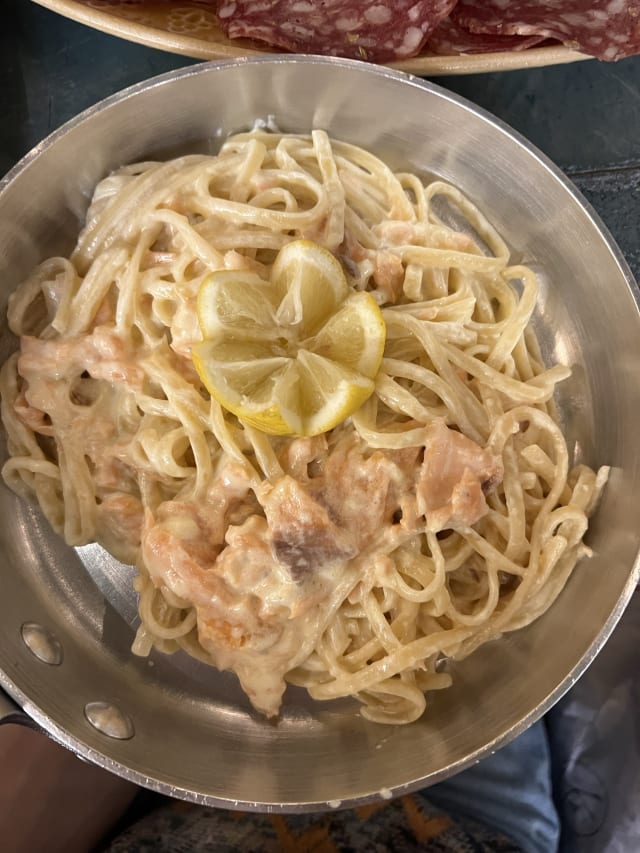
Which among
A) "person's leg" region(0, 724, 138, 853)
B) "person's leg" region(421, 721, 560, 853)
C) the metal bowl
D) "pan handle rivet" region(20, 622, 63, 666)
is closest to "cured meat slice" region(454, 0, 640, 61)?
the metal bowl

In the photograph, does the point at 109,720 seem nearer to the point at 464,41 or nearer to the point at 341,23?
the point at 341,23

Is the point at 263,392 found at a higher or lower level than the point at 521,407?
higher

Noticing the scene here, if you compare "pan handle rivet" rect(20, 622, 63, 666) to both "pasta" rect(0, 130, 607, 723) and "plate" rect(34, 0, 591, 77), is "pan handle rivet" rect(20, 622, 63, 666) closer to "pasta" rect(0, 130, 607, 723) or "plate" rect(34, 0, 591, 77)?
"pasta" rect(0, 130, 607, 723)

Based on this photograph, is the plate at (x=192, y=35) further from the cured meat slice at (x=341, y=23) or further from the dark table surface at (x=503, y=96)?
the dark table surface at (x=503, y=96)

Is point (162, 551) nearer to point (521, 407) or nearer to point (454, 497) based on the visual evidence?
point (454, 497)

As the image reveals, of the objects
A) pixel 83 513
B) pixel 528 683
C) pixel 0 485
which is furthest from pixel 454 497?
pixel 0 485
